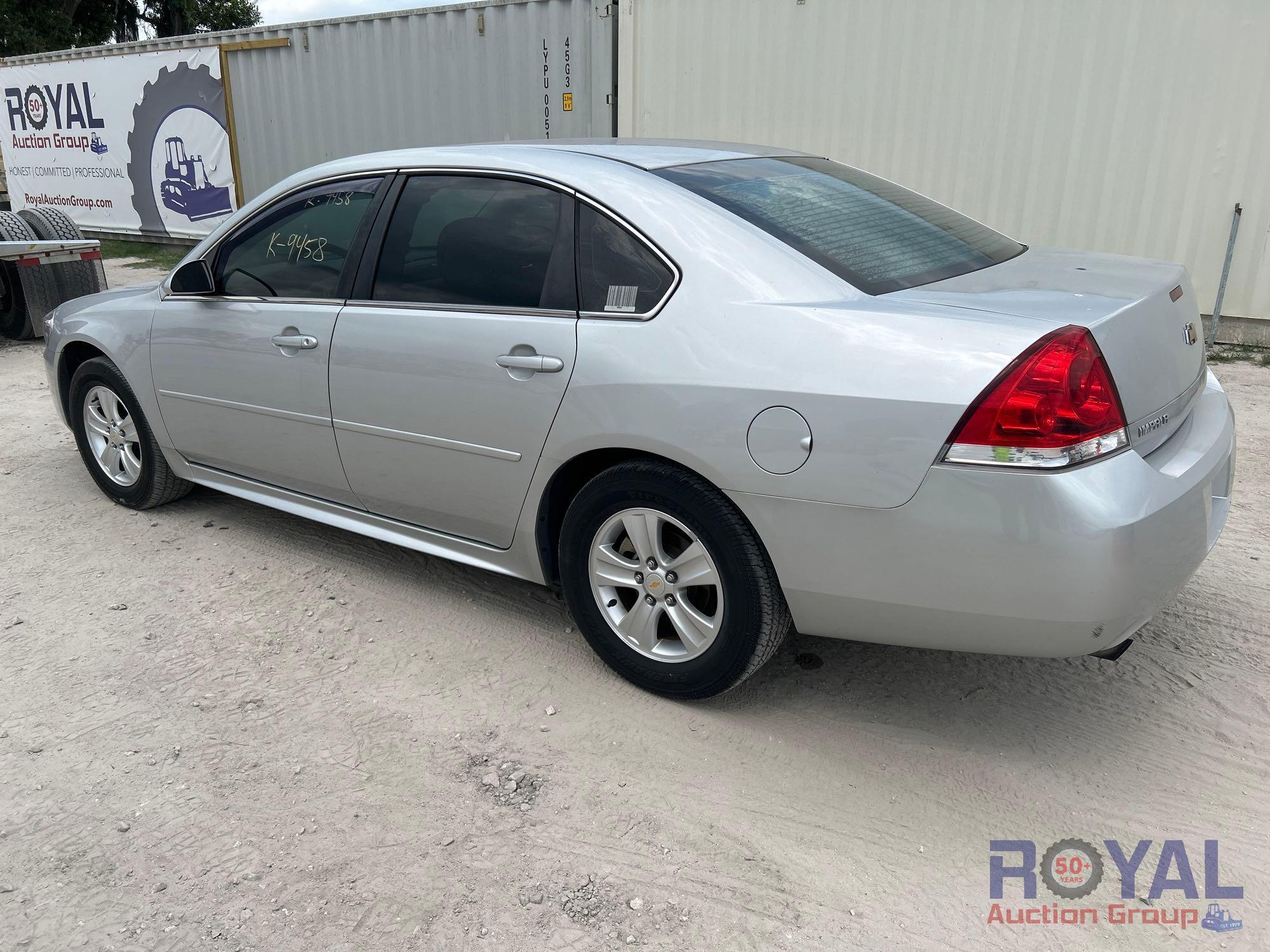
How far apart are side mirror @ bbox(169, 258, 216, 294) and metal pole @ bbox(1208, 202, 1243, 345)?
7.04m

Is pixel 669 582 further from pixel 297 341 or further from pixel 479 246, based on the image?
pixel 297 341

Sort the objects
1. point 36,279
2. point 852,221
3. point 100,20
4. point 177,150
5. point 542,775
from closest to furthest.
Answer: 1. point 542,775
2. point 852,221
3. point 36,279
4. point 177,150
5. point 100,20

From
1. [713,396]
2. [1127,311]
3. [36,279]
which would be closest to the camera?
[1127,311]

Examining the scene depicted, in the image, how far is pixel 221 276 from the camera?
3955 mm

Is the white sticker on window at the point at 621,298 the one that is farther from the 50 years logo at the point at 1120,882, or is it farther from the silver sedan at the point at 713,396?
the 50 years logo at the point at 1120,882

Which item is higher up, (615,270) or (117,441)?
(615,270)

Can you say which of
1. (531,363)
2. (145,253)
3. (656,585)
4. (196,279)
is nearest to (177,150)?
(145,253)

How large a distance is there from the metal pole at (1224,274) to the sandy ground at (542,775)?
447cm

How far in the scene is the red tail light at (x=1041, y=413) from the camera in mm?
2223

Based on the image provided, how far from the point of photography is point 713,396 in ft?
8.46

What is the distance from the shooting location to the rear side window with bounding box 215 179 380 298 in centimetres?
354

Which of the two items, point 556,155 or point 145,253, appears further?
point 145,253

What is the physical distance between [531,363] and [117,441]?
8.96 ft

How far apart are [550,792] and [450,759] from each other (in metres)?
0.33
